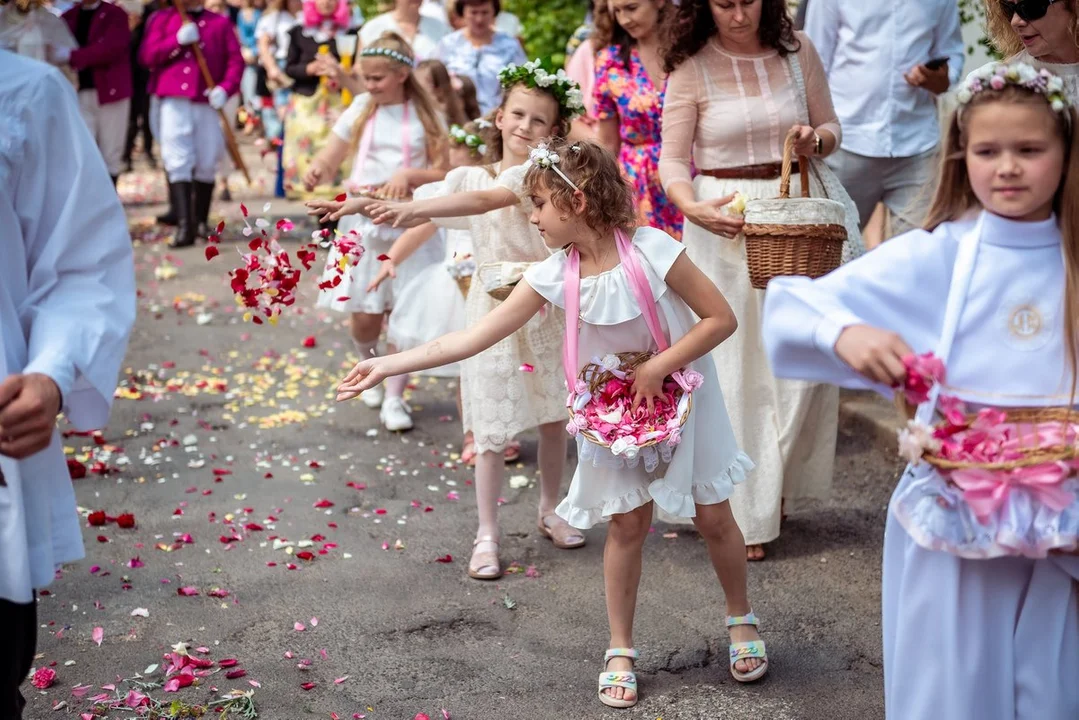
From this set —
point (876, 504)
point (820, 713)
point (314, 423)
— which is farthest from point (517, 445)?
point (820, 713)

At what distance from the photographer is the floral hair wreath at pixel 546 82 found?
487cm

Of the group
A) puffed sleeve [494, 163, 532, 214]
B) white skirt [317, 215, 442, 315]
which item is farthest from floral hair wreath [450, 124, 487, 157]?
white skirt [317, 215, 442, 315]

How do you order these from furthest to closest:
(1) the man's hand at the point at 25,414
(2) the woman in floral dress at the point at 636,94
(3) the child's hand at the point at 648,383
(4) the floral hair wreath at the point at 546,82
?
(2) the woman in floral dress at the point at 636,94 → (4) the floral hair wreath at the point at 546,82 → (3) the child's hand at the point at 648,383 → (1) the man's hand at the point at 25,414

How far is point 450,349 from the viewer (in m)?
3.57

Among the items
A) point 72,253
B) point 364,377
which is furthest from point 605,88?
point 72,253

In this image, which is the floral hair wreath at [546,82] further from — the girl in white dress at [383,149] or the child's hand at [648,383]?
the girl in white dress at [383,149]

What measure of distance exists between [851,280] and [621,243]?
4.13ft

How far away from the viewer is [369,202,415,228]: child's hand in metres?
4.18

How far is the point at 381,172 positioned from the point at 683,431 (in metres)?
3.52

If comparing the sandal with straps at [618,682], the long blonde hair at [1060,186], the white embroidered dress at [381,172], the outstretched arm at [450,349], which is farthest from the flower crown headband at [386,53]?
the long blonde hair at [1060,186]

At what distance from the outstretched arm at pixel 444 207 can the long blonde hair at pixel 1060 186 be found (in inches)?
78.0

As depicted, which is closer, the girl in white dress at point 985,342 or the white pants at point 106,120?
the girl in white dress at point 985,342

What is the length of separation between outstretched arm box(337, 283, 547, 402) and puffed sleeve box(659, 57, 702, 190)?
3.94 feet

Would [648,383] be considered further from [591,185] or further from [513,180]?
[513,180]
